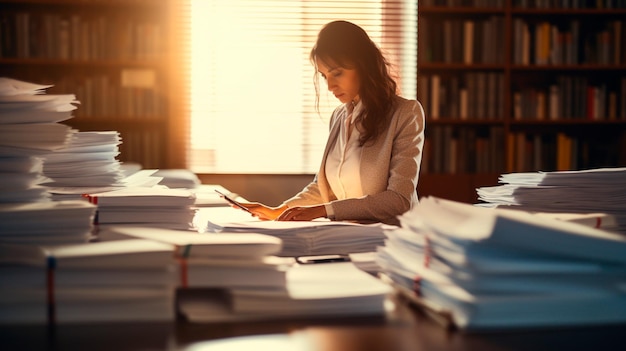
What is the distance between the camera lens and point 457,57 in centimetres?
452

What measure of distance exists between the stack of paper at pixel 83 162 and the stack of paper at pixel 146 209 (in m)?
0.17

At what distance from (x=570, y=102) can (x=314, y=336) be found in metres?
4.18

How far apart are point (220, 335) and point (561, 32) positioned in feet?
14.2

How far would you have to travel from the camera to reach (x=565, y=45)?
457 cm

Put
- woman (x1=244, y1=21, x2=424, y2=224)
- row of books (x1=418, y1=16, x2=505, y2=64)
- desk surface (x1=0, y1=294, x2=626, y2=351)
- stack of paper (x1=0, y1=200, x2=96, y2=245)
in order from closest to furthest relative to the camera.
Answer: desk surface (x1=0, y1=294, x2=626, y2=351)
stack of paper (x1=0, y1=200, x2=96, y2=245)
woman (x1=244, y1=21, x2=424, y2=224)
row of books (x1=418, y1=16, x2=505, y2=64)

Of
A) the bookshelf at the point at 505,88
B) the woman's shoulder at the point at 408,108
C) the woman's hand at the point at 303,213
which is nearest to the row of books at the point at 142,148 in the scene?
the bookshelf at the point at 505,88

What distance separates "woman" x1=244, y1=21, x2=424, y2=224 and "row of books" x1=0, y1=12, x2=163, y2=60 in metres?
2.23

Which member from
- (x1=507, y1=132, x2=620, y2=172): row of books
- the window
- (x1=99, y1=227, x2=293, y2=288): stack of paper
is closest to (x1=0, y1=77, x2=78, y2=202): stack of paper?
(x1=99, y1=227, x2=293, y2=288): stack of paper

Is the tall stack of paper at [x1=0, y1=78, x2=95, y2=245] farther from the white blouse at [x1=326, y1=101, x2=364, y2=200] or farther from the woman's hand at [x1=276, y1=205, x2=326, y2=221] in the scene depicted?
the white blouse at [x1=326, y1=101, x2=364, y2=200]

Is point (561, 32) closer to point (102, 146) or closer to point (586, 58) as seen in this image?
point (586, 58)

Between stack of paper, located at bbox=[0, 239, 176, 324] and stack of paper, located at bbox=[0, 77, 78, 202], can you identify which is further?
stack of paper, located at bbox=[0, 77, 78, 202]

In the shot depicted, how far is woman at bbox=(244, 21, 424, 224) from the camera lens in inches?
88.7

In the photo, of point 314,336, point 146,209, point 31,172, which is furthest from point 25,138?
point 314,336

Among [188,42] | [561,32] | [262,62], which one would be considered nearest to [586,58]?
[561,32]
